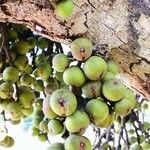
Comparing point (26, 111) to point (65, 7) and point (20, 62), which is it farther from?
point (65, 7)

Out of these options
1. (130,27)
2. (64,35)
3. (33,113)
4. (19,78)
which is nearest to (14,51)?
(19,78)

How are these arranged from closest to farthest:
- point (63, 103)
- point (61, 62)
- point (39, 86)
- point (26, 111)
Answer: point (63, 103), point (61, 62), point (26, 111), point (39, 86)

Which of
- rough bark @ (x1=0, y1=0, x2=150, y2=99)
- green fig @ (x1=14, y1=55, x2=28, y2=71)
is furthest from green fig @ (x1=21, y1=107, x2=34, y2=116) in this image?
rough bark @ (x1=0, y1=0, x2=150, y2=99)

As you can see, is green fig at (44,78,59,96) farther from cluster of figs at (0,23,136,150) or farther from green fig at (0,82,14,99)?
cluster of figs at (0,23,136,150)

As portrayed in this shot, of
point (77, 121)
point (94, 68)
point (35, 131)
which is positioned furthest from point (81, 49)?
point (35, 131)

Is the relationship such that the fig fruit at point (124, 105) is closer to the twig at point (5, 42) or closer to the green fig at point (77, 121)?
the green fig at point (77, 121)

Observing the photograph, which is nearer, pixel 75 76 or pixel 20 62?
pixel 75 76
